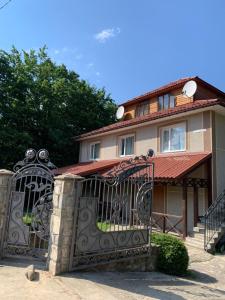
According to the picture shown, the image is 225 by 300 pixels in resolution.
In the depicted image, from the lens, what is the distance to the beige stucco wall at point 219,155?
13.7 meters

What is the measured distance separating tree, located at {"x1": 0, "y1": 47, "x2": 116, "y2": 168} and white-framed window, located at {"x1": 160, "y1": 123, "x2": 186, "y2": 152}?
36.4ft

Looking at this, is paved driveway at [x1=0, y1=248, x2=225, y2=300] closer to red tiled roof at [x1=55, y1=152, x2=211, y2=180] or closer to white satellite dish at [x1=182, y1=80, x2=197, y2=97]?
red tiled roof at [x1=55, y1=152, x2=211, y2=180]

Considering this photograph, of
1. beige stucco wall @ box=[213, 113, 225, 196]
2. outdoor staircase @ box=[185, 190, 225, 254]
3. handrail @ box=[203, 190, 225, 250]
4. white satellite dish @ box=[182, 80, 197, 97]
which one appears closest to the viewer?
outdoor staircase @ box=[185, 190, 225, 254]

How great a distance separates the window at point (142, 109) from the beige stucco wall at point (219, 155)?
739 centimetres

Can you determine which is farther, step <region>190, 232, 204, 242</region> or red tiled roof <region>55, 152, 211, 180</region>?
red tiled roof <region>55, 152, 211, 180</region>

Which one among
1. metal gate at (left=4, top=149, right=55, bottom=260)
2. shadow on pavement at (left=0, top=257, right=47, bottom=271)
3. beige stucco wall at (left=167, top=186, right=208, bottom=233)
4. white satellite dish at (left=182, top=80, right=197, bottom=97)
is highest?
white satellite dish at (left=182, top=80, right=197, bottom=97)

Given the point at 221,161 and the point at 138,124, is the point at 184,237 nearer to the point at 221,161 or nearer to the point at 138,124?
the point at 221,161

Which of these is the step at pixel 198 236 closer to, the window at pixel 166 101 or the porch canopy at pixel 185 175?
the porch canopy at pixel 185 175

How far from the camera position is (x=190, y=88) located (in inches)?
653

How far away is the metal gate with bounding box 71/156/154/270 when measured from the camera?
6.46m

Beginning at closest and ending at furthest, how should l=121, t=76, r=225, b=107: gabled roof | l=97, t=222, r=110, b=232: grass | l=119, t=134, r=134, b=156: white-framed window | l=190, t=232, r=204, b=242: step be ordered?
l=97, t=222, r=110, b=232: grass → l=190, t=232, r=204, b=242: step → l=121, t=76, r=225, b=107: gabled roof → l=119, t=134, r=134, b=156: white-framed window

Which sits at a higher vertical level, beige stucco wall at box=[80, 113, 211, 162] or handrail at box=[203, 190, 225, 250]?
beige stucco wall at box=[80, 113, 211, 162]

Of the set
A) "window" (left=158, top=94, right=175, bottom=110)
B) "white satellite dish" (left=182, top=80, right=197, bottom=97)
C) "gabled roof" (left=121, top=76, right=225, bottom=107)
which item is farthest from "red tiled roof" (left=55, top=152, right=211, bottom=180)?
"gabled roof" (left=121, top=76, right=225, bottom=107)

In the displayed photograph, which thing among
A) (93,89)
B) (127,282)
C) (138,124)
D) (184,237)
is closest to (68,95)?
(93,89)
